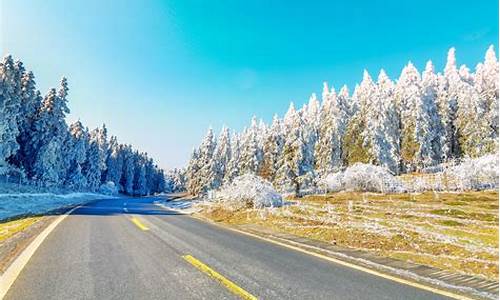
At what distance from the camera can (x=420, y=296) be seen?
5223mm

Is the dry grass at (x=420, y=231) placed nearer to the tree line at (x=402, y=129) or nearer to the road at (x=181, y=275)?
the road at (x=181, y=275)

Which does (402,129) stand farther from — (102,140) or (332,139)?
(102,140)

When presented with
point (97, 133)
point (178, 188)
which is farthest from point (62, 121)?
point (178, 188)

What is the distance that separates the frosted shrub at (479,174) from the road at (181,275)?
27501 millimetres

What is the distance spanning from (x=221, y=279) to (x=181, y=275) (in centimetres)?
83

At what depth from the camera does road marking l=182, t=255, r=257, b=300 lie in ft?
16.6

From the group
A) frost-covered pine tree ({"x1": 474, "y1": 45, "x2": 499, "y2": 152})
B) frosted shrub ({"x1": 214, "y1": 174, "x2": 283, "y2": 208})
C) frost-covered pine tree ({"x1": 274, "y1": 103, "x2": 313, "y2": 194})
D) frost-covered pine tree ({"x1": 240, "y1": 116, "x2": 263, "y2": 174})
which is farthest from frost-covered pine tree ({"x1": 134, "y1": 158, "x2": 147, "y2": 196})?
frosted shrub ({"x1": 214, "y1": 174, "x2": 283, "y2": 208})

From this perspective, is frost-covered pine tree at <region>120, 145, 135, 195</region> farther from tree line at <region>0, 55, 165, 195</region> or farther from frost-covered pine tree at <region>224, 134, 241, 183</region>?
frost-covered pine tree at <region>224, 134, 241, 183</region>

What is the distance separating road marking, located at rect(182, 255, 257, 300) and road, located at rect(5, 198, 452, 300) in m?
0.06

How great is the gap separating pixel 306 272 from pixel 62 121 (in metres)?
65.4

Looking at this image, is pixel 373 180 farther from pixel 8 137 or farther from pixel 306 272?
pixel 8 137

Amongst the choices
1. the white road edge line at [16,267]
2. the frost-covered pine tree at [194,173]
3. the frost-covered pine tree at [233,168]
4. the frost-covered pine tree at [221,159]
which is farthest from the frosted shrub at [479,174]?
the frost-covered pine tree at [194,173]

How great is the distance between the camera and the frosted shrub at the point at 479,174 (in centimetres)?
2892

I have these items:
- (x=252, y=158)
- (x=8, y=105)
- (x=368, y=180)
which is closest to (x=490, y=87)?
(x=368, y=180)
